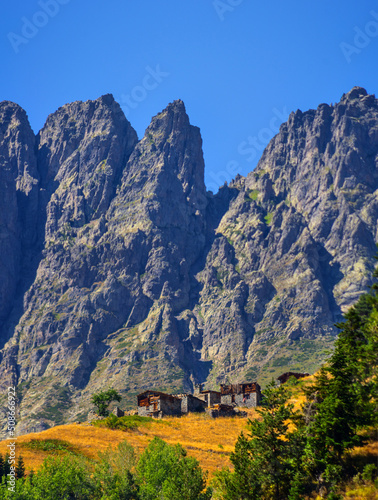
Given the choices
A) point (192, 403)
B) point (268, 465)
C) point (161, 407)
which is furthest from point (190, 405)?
point (268, 465)

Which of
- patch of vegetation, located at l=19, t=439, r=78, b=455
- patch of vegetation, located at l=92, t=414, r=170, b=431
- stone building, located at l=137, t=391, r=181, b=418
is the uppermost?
stone building, located at l=137, t=391, r=181, b=418

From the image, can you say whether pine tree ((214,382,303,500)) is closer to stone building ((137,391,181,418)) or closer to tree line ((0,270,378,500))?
tree line ((0,270,378,500))

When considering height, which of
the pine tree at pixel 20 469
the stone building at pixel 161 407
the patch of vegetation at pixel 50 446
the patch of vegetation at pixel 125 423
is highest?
the stone building at pixel 161 407

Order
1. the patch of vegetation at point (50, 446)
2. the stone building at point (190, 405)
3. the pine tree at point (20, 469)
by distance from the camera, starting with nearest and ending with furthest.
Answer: the pine tree at point (20, 469)
the patch of vegetation at point (50, 446)
the stone building at point (190, 405)

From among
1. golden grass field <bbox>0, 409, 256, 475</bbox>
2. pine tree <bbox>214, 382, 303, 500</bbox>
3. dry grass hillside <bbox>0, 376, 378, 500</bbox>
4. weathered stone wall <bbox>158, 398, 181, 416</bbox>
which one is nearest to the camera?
pine tree <bbox>214, 382, 303, 500</bbox>

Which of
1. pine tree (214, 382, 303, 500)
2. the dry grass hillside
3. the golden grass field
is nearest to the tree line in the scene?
pine tree (214, 382, 303, 500)

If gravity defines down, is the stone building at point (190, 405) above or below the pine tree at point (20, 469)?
above

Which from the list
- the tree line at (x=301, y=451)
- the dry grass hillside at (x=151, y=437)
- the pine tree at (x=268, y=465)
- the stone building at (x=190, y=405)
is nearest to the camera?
the tree line at (x=301, y=451)

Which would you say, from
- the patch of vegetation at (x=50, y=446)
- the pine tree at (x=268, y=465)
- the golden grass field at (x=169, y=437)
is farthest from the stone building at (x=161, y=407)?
the pine tree at (x=268, y=465)

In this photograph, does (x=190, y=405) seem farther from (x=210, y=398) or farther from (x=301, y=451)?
(x=301, y=451)

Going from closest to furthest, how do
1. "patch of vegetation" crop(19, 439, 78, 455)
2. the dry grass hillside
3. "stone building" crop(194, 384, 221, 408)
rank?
the dry grass hillside → "patch of vegetation" crop(19, 439, 78, 455) → "stone building" crop(194, 384, 221, 408)

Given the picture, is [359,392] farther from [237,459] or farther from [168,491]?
[168,491]

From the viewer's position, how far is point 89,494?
220ft

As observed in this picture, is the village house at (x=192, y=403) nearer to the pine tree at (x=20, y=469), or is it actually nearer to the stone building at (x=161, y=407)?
the stone building at (x=161, y=407)
